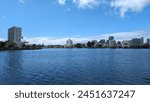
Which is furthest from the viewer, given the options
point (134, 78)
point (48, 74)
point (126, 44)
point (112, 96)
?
point (126, 44)

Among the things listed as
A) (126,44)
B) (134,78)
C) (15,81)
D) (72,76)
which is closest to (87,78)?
(72,76)

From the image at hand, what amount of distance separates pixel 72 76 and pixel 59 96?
11.0m

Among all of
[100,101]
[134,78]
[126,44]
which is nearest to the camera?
[100,101]

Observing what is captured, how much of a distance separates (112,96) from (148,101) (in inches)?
54.5

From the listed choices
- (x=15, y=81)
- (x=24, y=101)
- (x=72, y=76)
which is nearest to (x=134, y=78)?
(x=72, y=76)

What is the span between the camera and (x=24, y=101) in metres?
10.2

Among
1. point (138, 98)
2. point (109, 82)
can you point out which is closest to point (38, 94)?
point (138, 98)

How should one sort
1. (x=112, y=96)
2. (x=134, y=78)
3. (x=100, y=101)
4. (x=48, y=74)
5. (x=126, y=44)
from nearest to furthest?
(x=100, y=101)
(x=112, y=96)
(x=134, y=78)
(x=48, y=74)
(x=126, y=44)

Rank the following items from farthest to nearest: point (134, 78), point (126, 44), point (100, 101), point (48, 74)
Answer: point (126, 44) → point (48, 74) → point (134, 78) → point (100, 101)

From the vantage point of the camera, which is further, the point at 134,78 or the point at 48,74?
the point at 48,74

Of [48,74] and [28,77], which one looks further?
[48,74]

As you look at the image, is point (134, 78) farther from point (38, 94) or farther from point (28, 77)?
point (38, 94)

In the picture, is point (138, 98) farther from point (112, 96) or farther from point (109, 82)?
point (109, 82)

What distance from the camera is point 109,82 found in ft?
64.8
